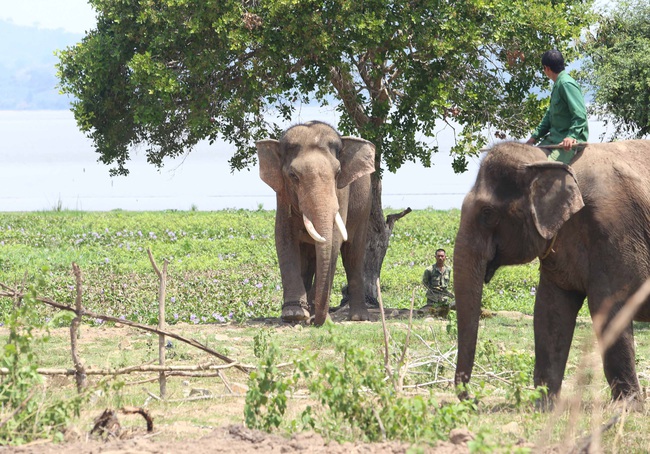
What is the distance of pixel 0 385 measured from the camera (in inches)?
223

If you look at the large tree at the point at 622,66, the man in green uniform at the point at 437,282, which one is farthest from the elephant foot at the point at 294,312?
the large tree at the point at 622,66

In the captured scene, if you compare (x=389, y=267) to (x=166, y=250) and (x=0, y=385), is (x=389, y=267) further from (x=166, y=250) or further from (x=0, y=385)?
(x=0, y=385)

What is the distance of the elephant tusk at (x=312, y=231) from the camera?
37.6 ft

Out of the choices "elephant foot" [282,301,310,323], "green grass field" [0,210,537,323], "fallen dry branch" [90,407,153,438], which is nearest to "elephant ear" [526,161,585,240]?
"green grass field" [0,210,537,323]

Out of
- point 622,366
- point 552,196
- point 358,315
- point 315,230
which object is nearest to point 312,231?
point 315,230

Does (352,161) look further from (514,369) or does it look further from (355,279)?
(514,369)

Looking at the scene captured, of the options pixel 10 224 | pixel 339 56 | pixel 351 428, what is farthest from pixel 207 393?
pixel 10 224

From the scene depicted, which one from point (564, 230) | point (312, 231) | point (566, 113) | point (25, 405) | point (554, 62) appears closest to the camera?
point (25, 405)

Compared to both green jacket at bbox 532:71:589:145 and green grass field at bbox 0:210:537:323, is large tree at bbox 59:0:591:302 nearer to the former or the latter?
green grass field at bbox 0:210:537:323

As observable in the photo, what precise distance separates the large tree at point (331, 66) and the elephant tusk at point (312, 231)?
3.07 metres

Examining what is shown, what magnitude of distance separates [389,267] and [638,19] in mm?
10229

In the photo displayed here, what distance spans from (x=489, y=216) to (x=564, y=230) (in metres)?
0.59

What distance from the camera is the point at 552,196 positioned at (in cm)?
720

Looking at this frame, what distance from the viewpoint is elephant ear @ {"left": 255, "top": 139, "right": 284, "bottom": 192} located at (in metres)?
12.4
